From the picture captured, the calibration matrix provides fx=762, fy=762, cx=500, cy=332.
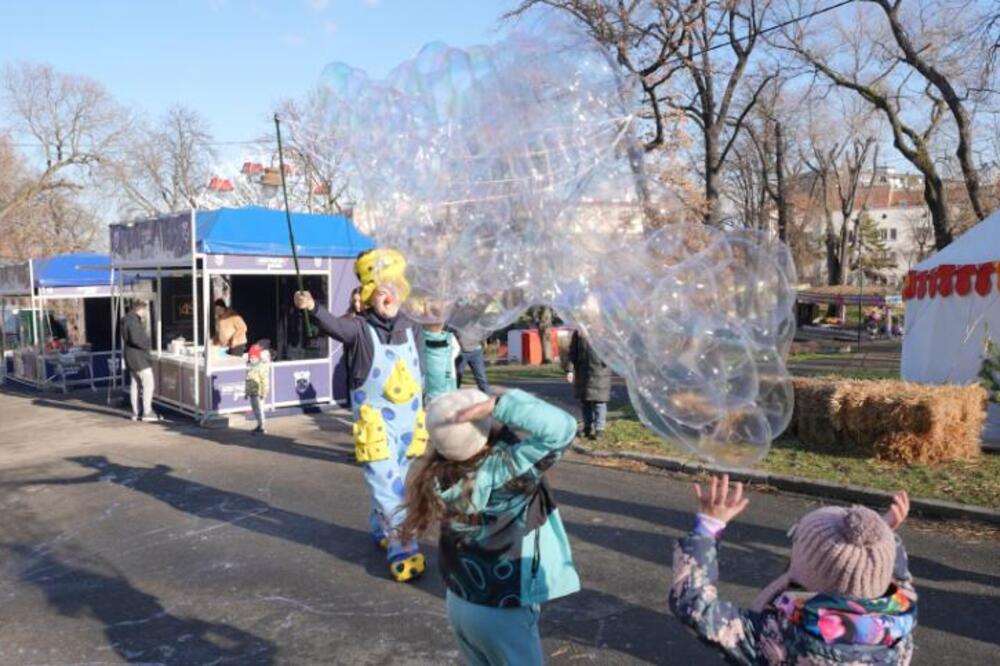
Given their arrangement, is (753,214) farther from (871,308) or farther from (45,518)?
(45,518)

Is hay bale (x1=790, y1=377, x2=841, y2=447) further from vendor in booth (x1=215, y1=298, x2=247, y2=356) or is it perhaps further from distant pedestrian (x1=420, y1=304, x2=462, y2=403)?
vendor in booth (x1=215, y1=298, x2=247, y2=356)

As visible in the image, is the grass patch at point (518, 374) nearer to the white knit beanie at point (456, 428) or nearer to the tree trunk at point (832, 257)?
the white knit beanie at point (456, 428)

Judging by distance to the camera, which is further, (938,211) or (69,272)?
(938,211)

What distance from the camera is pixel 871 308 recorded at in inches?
1630

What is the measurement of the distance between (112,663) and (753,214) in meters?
52.5

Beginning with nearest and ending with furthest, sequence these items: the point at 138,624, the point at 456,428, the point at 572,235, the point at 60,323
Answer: the point at 456,428, the point at 572,235, the point at 138,624, the point at 60,323

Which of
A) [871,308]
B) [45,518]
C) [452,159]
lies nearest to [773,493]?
[452,159]

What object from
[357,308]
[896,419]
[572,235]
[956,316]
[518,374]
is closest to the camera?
[572,235]

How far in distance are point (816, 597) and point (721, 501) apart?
0.33 meters

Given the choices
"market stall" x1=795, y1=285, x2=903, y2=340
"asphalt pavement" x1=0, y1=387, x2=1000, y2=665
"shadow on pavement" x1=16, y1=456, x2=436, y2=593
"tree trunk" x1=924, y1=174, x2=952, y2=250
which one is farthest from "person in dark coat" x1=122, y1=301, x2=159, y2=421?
"market stall" x1=795, y1=285, x2=903, y2=340

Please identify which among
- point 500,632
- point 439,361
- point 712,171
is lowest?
point 500,632

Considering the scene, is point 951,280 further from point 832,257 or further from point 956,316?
point 832,257

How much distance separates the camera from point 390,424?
16.3 feet

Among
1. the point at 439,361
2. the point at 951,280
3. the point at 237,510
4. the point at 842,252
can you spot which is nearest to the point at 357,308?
the point at 439,361
